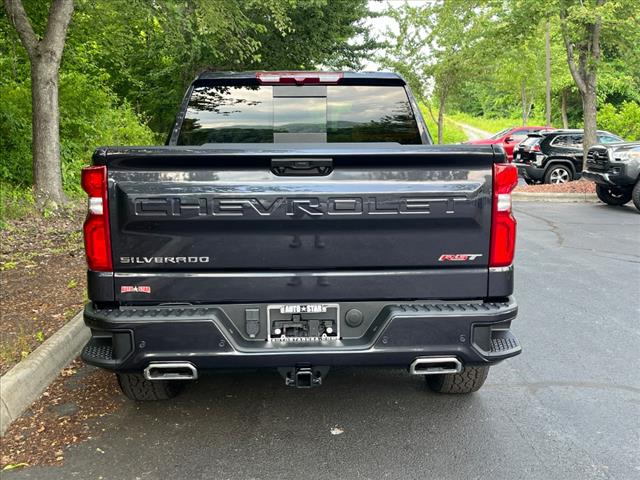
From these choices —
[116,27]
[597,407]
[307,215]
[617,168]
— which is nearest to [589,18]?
[617,168]

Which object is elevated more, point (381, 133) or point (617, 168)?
point (381, 133)

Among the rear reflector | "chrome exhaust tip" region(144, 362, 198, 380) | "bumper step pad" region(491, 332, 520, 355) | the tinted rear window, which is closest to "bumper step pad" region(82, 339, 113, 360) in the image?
"chrome exhaust tip" region(144, 362, 198, 380)

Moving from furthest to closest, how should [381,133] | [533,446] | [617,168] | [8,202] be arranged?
[617,168]
[8,202]
[381,133]
[533,446]

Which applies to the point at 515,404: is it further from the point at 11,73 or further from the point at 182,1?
the point at 11,73

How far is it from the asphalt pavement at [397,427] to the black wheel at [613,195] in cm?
927

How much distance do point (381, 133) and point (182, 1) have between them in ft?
24.7

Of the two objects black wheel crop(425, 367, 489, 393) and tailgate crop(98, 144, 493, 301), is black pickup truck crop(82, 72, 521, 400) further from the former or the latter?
black wheel crop(425, 367, 489, 393)

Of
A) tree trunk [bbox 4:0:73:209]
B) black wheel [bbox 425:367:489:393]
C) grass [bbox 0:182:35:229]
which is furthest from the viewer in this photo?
tree trunk [bbox 4:0:73:209]

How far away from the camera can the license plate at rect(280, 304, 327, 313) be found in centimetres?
302

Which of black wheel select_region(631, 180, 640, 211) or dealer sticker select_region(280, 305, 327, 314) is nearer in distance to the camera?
dealer sticker select_region(280, 305, 327, 314)

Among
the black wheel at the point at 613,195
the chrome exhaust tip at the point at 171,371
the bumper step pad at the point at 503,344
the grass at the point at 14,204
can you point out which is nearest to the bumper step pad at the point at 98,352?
the chrome exhaust tip at the point at 171,371

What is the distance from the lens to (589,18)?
13820 millimetres

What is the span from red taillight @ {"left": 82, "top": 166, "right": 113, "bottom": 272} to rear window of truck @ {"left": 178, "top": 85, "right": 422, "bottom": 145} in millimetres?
1338

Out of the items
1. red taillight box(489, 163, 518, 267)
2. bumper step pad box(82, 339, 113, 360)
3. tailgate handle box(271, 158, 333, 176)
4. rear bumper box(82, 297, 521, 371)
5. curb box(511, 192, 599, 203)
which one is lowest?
curb box(511, 192, 599, 203)
